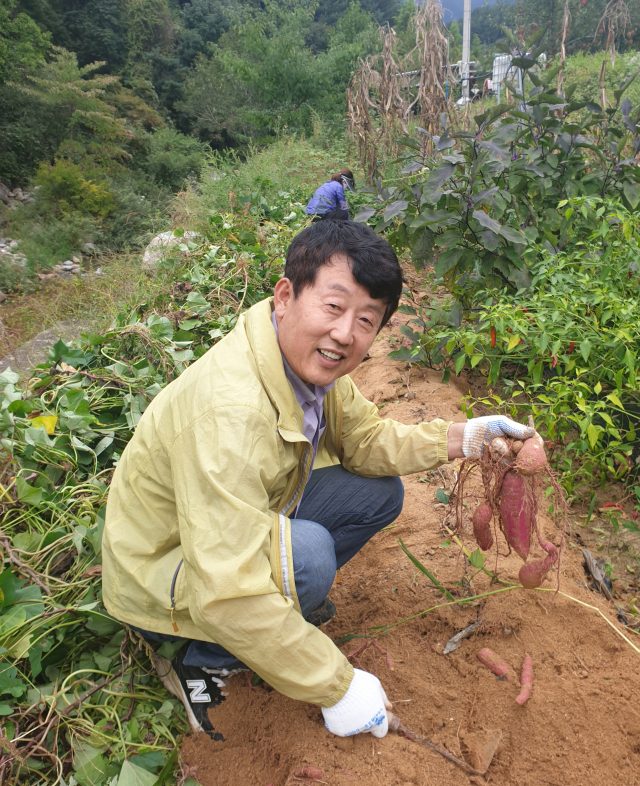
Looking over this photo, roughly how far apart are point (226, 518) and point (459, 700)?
896 millimetres

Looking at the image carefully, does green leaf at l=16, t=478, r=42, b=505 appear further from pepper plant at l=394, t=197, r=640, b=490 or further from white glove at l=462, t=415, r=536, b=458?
pepper plant at l=394, t=197, r=640, b=490

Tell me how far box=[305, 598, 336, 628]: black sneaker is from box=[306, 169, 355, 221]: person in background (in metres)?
4.31

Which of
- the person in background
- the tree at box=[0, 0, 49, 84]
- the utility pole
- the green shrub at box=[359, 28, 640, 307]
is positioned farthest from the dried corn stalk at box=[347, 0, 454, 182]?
the tree at box=[0, 0, 49, 84]

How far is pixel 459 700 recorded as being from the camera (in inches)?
54.8

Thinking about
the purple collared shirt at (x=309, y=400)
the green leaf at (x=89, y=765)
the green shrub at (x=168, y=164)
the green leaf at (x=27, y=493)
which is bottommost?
the green shrub at (x=168, y=164)

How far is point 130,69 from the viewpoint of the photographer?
18656 millimetres

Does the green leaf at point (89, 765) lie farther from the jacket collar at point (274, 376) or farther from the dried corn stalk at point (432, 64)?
the dried corn stalk at point (432, 64)

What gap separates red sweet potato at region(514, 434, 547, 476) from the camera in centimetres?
132

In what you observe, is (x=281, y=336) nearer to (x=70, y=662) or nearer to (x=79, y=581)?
(x=79, y=581)

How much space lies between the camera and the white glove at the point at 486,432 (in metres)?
1.43

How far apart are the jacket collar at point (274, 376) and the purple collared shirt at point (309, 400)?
8 cm

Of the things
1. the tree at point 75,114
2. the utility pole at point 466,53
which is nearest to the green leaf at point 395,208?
the utility pole at point 466,53

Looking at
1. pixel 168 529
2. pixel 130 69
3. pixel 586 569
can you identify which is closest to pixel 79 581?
pixel 168 529

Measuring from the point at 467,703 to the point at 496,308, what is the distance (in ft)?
4.88
